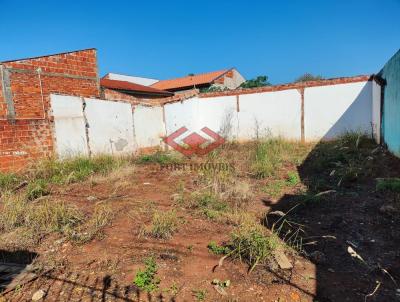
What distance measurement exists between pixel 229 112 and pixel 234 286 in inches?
393

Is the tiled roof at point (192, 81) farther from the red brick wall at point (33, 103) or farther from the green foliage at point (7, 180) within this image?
the green foliage at point (7, 180)

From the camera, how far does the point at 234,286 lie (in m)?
2.46

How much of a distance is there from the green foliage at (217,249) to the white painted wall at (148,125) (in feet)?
25.3

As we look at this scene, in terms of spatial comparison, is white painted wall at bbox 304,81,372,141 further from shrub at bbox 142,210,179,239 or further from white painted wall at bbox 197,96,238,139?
shrub at bbox 142,210,179,239

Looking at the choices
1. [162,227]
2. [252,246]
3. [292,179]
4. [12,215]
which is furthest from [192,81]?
[252,246]

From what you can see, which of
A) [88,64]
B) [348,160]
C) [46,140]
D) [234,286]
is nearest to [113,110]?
[88,64]

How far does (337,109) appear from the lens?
10078 millimetres

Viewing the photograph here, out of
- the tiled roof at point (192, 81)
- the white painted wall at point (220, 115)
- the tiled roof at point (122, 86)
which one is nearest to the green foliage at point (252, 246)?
the white painted wall at point (220, 115)

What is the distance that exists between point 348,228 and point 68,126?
7.12 m

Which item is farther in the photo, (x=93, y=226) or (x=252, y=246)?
(x=93, y=226)

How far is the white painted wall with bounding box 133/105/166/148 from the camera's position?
10.4 m

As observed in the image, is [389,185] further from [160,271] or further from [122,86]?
[122,86]

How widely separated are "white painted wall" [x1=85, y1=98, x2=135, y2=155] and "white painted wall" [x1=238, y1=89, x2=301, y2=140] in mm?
4660

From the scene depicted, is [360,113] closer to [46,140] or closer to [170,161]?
[170,161]
